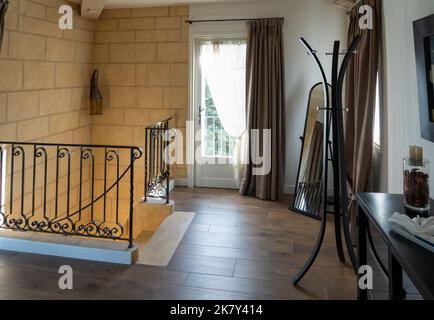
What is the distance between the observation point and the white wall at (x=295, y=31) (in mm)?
4176

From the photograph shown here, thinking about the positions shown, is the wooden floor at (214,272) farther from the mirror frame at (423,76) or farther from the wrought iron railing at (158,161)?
the mirror frame at (423,76)

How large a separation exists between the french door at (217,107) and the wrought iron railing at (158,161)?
0.46m

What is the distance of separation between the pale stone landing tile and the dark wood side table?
4.92 feet

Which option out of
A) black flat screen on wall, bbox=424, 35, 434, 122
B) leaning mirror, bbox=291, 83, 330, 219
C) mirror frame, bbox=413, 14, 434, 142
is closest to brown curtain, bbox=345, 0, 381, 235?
leaning mirror, bbox=291, 83, 330, 219

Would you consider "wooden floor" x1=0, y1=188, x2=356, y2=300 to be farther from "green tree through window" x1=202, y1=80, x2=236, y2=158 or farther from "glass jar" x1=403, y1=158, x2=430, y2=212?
"green tree through window" x1=202, y1=80, x2=236, y2=158

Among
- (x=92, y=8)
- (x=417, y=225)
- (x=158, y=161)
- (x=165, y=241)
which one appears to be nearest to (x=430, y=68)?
(x=417, y=225)

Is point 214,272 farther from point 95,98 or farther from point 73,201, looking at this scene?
point 95,98

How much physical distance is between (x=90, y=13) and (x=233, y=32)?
1.98 m

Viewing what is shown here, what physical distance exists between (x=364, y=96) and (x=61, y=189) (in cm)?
377

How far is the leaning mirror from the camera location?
3816 millimetres

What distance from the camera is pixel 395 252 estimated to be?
1.22 m

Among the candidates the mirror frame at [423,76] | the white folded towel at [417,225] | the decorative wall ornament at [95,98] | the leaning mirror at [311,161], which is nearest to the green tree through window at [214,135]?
the leaning mirror at [311,161]

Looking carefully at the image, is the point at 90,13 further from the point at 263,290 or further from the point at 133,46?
the point at 263,290

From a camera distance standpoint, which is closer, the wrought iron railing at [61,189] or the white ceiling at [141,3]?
the wrought iron railing at [61,189]
